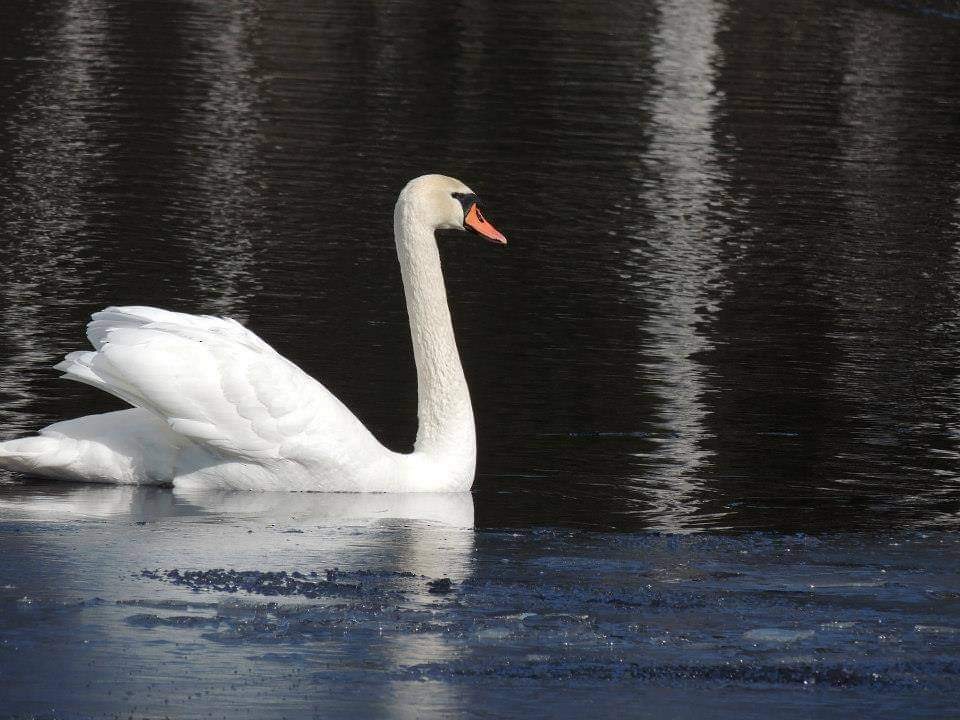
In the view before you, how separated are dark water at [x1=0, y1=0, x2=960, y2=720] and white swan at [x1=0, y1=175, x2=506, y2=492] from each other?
0.14 meters

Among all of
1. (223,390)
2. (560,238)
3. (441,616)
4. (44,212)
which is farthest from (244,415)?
(44,212)

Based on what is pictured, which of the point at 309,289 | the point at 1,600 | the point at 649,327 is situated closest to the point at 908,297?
the point at 649,327

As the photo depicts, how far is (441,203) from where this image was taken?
A: 8.00 m

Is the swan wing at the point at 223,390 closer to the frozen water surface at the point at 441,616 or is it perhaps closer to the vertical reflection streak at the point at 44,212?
the frozen water surface at the point at 441,616

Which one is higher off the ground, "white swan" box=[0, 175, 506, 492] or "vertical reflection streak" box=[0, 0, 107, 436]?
"white swan" box=[0, 175, 506, 492]

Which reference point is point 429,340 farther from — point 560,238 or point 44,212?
point 44,212

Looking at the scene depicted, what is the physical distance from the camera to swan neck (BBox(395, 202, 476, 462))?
7.82 m

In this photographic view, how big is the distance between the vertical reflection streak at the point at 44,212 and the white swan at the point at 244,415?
831 mm

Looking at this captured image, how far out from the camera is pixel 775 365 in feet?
34.2

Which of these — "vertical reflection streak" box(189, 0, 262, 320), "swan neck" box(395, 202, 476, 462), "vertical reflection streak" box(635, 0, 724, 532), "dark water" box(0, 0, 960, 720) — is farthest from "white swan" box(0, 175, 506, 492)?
"vertical reflection streak" box(189, 0, 262, 320)

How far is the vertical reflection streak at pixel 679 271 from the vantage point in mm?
8195

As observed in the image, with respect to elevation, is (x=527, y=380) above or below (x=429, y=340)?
below

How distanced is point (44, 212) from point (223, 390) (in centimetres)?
741

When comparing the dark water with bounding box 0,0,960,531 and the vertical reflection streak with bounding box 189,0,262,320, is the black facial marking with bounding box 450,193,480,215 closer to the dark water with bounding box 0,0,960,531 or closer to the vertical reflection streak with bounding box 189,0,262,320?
the dark water with bounding box 0,0,960,531
